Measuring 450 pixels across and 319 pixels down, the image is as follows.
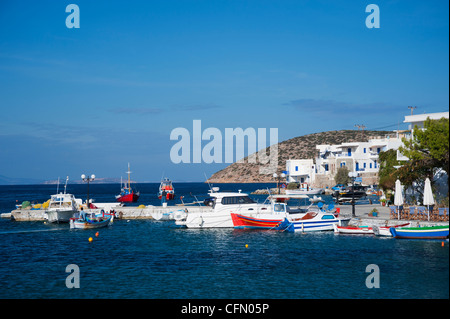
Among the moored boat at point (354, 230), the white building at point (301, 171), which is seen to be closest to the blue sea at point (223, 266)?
the moored boat at point (354, 230)

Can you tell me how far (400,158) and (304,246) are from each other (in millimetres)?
15800

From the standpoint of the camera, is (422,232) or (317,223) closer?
(422,232)

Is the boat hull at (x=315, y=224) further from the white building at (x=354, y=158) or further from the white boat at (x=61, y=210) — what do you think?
the white building at (x=354, y=158)

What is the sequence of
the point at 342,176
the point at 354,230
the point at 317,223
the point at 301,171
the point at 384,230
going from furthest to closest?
the point at 301,171
the point at 342,176
the point at 317,223
the point at 354,230
the point at 384,230

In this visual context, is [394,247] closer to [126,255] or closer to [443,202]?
[443,202]

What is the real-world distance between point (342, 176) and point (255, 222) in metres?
64.7

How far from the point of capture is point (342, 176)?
101m

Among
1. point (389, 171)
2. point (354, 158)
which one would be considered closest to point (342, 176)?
point (354, 158)

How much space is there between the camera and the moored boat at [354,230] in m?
33.5

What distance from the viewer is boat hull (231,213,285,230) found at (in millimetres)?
40019

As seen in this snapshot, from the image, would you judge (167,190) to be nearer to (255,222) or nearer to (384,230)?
(255,222)

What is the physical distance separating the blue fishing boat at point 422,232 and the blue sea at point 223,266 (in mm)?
417

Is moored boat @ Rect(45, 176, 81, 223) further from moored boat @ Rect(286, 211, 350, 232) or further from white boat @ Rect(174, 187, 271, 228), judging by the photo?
moored boat @ Rect(286, 211, 350, 232)
